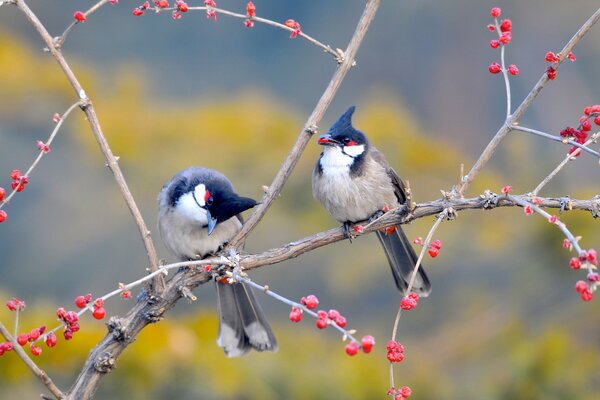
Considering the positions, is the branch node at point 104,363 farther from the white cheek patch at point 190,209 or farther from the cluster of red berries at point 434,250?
the white cheek patch at point 190,209

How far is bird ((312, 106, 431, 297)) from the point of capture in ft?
12.2

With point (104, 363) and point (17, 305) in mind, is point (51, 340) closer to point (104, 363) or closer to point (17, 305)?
point (17, 305)

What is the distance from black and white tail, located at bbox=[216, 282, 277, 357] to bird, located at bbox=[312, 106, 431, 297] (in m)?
0.49

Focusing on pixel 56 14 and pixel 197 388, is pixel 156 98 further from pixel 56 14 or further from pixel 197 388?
pixel 197 388

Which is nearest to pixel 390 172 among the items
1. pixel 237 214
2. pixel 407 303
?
pixel 237 214

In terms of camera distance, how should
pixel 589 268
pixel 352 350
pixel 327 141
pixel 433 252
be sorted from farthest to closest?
pixel 327 141, pixel 433 252, pixel 352 350, pixel 589 268

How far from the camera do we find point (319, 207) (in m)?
6.04

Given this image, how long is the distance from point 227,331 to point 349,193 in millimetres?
718

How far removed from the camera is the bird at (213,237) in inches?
143

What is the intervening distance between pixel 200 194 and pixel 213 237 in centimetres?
22

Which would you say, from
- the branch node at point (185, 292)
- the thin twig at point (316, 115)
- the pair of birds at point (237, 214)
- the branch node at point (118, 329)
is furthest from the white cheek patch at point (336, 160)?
the branch node at point (118, 329)

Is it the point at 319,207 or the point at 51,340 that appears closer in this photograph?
the point at 51,340

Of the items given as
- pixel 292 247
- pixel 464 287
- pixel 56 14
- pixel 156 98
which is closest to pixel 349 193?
pixel 292 247

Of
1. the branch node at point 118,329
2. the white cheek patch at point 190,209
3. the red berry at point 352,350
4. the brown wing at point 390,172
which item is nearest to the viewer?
the red berry at point 352,350
